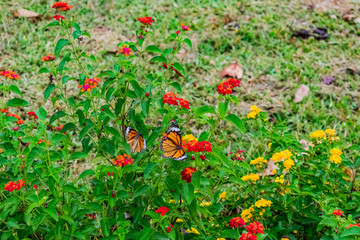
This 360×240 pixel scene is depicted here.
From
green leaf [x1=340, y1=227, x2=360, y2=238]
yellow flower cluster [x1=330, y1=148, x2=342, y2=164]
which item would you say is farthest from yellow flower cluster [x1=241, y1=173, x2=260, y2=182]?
green leaf [x1=340, y1=227, x2=360, y2=238]

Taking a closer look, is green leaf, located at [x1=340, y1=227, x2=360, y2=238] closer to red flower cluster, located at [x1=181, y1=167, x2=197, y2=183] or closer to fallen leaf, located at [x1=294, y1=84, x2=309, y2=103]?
red flower cluster, located at [x1=181, y1=167, x2=197, y2=183]

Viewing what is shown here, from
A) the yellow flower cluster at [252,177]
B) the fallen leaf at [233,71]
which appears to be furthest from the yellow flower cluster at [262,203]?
the fallen leaf at [233,71]

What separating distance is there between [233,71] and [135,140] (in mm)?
2497

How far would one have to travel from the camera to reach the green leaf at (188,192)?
1.74 meters

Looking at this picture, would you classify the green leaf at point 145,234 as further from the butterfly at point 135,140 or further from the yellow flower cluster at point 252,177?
the yellow flower cluster at point 252,177

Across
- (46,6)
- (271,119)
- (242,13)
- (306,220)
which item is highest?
(46,6)

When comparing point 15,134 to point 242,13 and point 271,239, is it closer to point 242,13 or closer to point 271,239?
point 271,239

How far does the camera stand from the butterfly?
2043 mm

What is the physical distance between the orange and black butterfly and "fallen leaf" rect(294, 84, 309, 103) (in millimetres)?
2493

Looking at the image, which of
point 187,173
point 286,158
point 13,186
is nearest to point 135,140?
point 187,173

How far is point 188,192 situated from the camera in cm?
176

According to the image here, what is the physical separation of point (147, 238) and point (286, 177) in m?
1.46

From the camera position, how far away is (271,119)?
3.86 m

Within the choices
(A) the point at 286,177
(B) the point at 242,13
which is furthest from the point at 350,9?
(A) the point at 286,177
